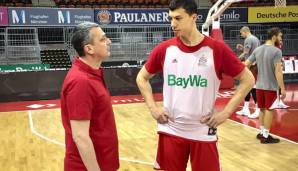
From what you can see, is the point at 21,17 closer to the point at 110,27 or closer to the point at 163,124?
the point at 110,27

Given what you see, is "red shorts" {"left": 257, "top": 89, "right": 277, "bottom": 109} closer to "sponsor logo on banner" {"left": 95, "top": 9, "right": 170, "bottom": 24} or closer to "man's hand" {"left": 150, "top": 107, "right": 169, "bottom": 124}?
"man's hand" {"left": 150, "top": 107, "right": 169, "bottom": 124}

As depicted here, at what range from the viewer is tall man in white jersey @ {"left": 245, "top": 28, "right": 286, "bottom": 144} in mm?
6742

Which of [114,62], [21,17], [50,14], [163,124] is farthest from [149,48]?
[163,124]

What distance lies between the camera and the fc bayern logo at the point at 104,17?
16.7 m

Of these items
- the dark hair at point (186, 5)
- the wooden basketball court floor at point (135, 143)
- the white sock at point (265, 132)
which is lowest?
the wooden basketball court floor at point (135, 143)

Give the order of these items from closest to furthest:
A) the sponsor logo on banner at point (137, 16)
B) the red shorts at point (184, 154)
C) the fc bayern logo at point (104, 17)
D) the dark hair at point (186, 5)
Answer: the dark hair at point (186, 5)
the red shorts at point (184, 154)
the fc bayern logo at point (104, 17)
the sponsor logo on banner at point (137, 16)

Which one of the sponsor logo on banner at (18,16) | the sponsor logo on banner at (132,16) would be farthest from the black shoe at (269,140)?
the sponsor logo on banner at (18,16)

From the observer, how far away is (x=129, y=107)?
11.0m

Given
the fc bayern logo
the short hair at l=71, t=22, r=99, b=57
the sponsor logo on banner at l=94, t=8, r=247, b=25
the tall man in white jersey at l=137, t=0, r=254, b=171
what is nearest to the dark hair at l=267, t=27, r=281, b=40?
the tall man in white jersey at l=137, t=0, r=254, b=171

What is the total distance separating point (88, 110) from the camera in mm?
2314

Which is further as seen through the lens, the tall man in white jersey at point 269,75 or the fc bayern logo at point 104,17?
the fc bayern logo at point 104,17

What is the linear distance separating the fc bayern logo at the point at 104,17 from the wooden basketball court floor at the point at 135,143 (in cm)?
707

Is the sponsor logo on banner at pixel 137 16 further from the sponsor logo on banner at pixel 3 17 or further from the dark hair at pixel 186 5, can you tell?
the dark hair at pixel 186 5

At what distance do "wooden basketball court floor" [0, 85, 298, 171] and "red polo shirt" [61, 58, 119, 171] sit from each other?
10.2 feet
